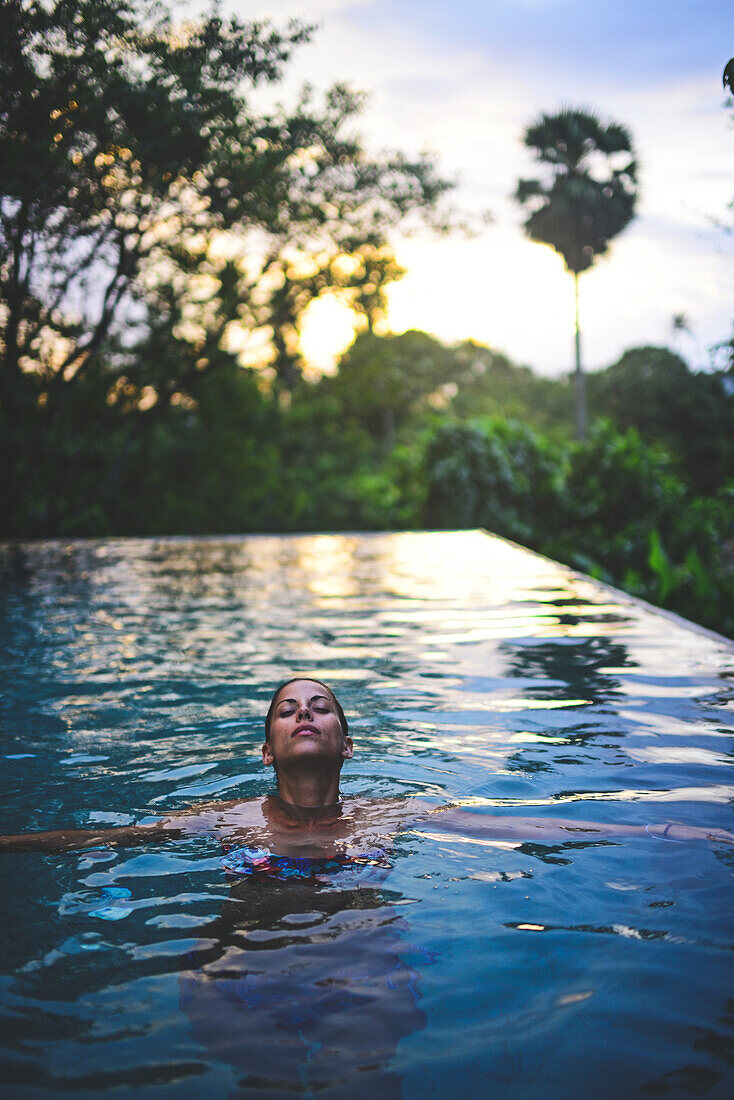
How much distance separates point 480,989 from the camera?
98.7 inches

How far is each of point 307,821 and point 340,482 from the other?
69.4ft

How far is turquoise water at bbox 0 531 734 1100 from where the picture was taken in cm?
219

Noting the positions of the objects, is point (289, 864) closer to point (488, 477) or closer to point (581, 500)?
point (581, 500)

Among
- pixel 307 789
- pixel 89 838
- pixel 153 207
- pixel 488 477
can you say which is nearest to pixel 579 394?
pixel 488 477

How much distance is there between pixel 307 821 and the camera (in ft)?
11.0

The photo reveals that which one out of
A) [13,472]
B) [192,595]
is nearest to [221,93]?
[13,472]

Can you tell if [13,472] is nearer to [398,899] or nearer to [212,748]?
[212,748]

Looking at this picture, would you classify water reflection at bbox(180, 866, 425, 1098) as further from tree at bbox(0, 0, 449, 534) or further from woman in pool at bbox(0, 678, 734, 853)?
tree at bbox(0, 0, 449, 534)

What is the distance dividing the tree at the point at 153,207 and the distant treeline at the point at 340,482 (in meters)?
0.35

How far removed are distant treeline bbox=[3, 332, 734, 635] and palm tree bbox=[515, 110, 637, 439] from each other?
1234 centimetres

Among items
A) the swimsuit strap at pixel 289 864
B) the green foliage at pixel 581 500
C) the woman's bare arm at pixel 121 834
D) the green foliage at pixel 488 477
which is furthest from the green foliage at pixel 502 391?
the swimsuit strap at pixel 289 864

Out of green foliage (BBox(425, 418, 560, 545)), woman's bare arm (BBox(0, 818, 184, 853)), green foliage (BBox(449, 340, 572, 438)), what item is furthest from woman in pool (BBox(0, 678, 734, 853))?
green foliage (BBox(449, 340, 572, 438))

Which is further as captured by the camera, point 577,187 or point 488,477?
point 577,187

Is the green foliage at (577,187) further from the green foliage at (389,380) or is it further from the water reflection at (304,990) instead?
the water reflection at (304,990)
